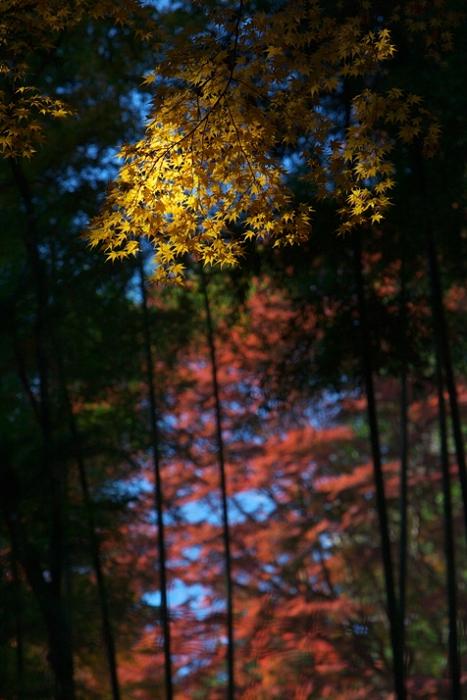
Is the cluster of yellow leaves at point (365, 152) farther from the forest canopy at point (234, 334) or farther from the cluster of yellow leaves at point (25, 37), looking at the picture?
the cluster of yellow leaves at point (25, 37)

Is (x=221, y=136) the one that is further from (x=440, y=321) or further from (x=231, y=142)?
(x=440, y=321)

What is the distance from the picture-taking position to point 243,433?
9953 mm

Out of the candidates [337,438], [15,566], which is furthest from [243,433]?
[15,566]

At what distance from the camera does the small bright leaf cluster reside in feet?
9.86

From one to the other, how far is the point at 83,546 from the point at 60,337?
1.55 metres

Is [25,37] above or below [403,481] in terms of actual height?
above

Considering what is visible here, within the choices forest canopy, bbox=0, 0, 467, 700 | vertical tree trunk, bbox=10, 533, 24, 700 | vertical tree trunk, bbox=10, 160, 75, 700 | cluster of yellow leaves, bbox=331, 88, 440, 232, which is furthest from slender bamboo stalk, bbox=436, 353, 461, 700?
cluster of yellow leaves, bbox=331, 88, 440, 232

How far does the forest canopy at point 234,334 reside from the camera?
311 centimetres

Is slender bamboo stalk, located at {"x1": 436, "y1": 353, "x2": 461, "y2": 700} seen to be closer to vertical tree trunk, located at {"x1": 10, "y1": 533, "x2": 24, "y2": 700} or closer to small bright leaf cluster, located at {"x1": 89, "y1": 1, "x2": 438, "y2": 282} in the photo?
vertical tree trunk, located at {"x1": 10, "y1": 533, "x2": 24, "y2": 700}

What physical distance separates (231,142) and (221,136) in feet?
0.13

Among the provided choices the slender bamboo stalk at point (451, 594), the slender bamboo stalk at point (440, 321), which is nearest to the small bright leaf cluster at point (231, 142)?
the slender bamboo stalk at point (440, 321)

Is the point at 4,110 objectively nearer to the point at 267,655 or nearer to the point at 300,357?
the point at 300,357

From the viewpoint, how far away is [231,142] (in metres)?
3.08

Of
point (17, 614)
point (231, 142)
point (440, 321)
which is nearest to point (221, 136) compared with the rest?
point (231, 142)
